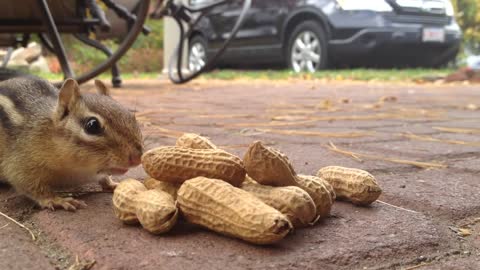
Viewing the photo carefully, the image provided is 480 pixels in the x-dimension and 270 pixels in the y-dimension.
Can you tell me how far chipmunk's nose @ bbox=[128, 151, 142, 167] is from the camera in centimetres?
163

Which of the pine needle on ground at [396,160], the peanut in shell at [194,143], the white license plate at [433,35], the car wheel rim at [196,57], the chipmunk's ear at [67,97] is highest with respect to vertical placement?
the chipmunk's ear at [67,97]

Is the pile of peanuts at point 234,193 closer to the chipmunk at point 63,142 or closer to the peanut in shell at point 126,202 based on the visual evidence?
the peanut in shell at point 126,202

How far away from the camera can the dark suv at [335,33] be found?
1040cm

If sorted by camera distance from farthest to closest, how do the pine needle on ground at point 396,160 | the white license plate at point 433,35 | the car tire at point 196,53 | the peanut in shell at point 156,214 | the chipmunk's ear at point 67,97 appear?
the car tire at point 196,53 → the white license plate at point 433,35 → the pine needle on ground at point 396,160 → the chipmunk's ear at point 67,97 → the peanut in shell at point 156,214

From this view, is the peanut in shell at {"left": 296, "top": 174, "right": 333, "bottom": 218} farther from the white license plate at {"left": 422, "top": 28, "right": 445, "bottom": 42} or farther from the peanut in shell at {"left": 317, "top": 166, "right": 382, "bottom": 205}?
the white license plate at {"left": 422, "top": 28, "right": 445, "bottom": 42}

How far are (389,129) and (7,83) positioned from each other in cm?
194

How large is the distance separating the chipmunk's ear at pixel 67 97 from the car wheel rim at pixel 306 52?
9361mm

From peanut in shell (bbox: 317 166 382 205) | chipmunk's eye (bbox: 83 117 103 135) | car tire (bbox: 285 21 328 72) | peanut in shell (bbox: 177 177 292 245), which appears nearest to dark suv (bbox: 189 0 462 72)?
car tire (bbox: 285 21 328 72)

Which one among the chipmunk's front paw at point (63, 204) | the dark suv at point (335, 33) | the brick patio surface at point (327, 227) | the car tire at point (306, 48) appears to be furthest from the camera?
the car tire at point (306, 48)

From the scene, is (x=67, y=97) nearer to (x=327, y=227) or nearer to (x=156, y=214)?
(x=156, y=214)

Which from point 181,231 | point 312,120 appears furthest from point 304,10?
point 181,231

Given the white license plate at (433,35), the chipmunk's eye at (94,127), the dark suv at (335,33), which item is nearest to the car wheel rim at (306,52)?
the dark suv at (335,33)

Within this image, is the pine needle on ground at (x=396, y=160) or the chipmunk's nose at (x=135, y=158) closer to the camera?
the chipmunk's nose at (x=135, y=158)

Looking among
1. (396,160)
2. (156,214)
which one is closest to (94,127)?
(156,214)
